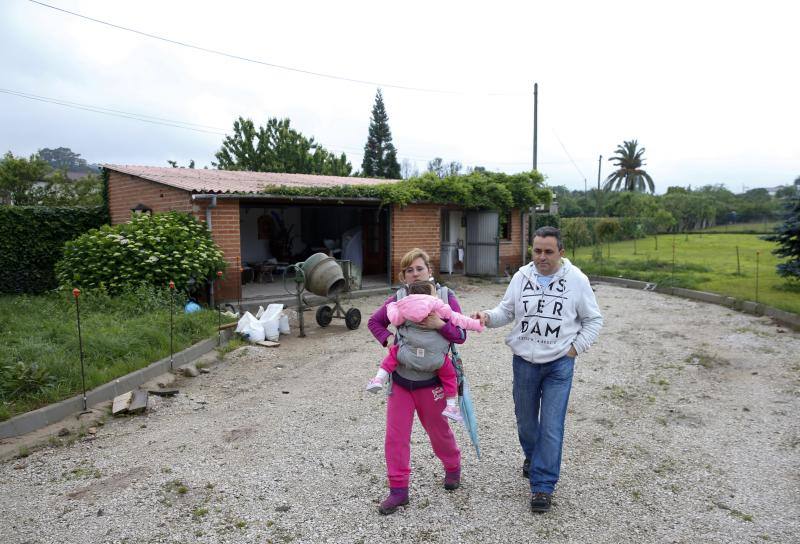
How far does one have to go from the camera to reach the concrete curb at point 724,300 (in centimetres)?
984

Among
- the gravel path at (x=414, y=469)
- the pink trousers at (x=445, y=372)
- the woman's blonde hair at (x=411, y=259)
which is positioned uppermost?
the woman's blonde hair at (x=411, y=259)

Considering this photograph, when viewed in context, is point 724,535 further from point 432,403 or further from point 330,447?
point 330,447

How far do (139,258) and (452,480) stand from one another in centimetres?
782

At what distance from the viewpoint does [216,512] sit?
3.48 metres

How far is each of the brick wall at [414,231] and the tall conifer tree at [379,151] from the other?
1263 inches

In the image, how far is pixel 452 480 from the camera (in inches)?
145

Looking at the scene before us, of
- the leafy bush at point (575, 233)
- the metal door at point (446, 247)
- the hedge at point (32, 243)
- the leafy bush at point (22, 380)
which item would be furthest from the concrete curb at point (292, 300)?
the leafy bush at point (575, 233)

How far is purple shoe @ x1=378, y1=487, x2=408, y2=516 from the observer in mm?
3414

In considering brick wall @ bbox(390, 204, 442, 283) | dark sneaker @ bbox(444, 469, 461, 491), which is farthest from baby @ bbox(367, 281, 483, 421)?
brick wall @ bbox(390, 204, 442, 283)

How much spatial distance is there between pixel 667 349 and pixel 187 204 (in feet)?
31.0

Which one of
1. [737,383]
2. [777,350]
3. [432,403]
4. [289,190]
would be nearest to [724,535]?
[432,403]

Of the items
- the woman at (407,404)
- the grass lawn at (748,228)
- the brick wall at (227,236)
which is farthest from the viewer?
the grass lawn at (748,228)

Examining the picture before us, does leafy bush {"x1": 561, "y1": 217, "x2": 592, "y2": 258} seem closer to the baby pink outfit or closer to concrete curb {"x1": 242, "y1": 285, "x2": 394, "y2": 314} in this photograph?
concrete curb {"x1": 242, "y1": 285, "x2": 394, "y2": 314}

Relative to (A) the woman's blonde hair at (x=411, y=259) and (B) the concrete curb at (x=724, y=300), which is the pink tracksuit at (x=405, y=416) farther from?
(B) the concrete curb at (x=724, y=300)
